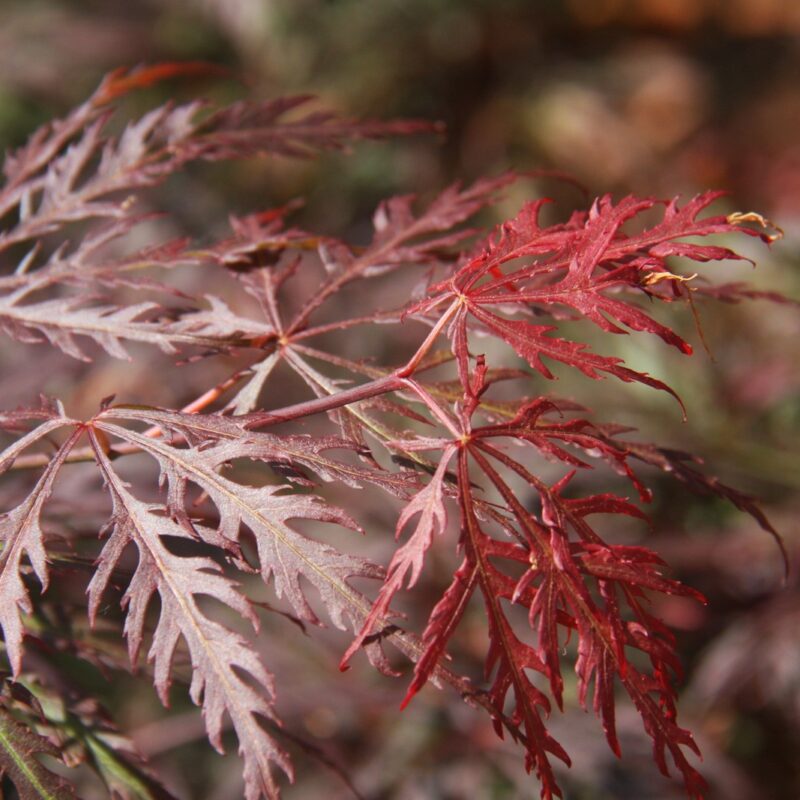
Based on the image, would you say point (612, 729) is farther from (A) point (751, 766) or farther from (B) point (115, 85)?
(A) point (751, 766)

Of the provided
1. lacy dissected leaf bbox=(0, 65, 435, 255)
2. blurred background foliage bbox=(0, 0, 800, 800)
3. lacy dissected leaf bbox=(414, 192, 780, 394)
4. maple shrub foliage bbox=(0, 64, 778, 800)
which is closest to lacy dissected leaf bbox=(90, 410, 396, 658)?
maple shrub foliage bbox=(0, 64, 778, 800)

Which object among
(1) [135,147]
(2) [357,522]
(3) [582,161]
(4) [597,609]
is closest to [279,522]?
(2) [357,522]

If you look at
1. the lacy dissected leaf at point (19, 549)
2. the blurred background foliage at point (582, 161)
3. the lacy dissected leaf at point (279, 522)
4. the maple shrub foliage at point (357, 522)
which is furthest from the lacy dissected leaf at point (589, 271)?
the blurred background foliage at point (582, 161)

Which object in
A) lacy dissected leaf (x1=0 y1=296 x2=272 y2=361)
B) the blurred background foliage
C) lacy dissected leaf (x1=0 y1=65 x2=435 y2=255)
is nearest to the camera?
lacy dissected leaf (x1=0 y1=296 x2=272 y2=361)

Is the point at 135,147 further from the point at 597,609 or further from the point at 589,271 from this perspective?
the point at 597,609

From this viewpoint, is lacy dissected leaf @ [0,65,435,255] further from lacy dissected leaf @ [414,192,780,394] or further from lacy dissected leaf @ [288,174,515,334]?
lacy dissected leaf @ [414,192,780,394]

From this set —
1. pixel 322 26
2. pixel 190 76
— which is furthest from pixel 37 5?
pixel 322 26
